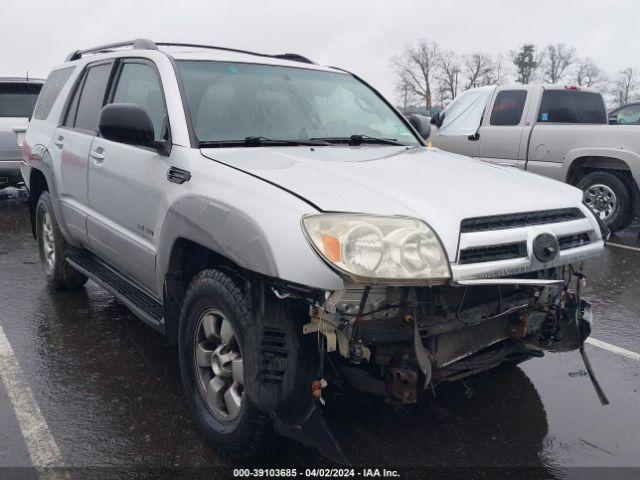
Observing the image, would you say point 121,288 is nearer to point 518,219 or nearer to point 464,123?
point 518,219

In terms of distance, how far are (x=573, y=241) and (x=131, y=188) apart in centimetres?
241

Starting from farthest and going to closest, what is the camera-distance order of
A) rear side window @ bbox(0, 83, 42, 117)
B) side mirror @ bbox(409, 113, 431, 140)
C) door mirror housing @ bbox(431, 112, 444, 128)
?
1. door mirror housing @ bbox(431, 112, 444, 128)
2. rear side window @ bbox(0, 83, 42, 117)
3. side mirror @ bbox(409, 113, 431, 140)

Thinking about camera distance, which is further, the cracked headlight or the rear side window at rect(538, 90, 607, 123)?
the rear side window at rect(538, 90, 607, 123)

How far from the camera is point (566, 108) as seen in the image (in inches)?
363

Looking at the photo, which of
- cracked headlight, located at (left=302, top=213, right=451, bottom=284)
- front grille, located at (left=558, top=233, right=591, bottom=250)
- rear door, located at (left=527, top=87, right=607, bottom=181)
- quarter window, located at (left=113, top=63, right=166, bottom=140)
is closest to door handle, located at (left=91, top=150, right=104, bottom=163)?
quarter window, located at (left=113, top=63, right=166, bottom=140)

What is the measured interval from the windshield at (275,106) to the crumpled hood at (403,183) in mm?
261

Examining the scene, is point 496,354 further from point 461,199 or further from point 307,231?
point 307,231

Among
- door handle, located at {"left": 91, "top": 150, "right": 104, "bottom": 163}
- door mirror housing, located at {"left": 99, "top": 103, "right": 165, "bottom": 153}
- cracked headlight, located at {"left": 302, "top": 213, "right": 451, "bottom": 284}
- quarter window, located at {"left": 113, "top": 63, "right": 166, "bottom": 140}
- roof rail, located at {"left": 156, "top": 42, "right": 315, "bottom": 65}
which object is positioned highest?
roof rail, located at {"left": 156, "top": 42, "right": 315, "bottom": 65}

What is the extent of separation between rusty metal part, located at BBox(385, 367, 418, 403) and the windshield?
5.12 feet

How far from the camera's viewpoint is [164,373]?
3.89m

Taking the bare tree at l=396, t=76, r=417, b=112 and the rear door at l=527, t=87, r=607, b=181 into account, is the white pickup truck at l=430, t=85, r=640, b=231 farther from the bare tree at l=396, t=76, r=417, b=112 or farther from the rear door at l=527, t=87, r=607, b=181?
the bare tree at l=396, t=76, r=417, b=112

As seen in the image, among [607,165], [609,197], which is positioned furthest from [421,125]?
[609,197]

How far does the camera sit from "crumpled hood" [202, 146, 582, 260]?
101 inches

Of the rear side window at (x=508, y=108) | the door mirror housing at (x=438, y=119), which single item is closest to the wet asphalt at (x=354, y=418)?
the rear side window at (x=508, y=108)
